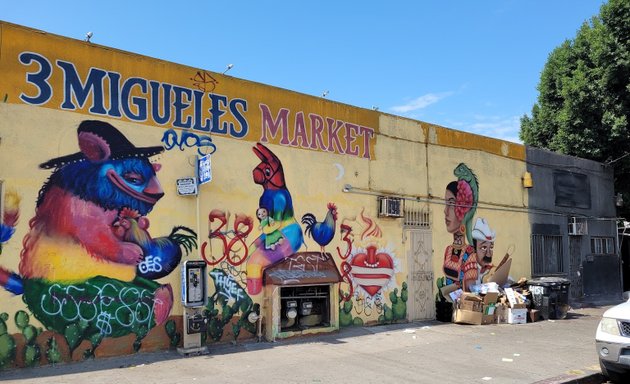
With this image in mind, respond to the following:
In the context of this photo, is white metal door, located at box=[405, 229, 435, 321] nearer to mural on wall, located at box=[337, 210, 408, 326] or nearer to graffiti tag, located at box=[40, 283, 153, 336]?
mural on wall, located at box=[337, 210, 408, 326]

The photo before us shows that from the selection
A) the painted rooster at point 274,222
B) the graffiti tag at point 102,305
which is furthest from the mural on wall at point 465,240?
the graffiti tag at point 102,305

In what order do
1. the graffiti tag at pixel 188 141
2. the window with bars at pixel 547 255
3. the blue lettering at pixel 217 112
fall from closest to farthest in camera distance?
the graffiti tag at pixel 188 141 < the blue lettering at pixel 217 112 < the window with bars at pixel 547 255

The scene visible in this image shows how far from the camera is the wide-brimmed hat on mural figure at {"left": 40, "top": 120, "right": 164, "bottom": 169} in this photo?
25.8 ft

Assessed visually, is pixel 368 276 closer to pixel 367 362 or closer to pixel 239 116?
pixel 367 362

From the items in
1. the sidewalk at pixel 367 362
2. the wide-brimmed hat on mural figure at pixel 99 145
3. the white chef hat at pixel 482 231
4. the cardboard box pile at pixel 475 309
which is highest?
the wide-brimmed hat on mural figure at pixel 99 145

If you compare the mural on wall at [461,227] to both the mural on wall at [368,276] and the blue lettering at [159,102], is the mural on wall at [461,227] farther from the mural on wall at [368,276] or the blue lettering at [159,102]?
the blue lettering at [159,102]

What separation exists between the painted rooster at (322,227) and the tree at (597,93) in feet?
37.5

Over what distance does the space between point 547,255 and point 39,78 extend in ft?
48.3

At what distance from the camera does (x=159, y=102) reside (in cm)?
882

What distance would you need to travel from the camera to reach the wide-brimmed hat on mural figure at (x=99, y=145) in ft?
25.8

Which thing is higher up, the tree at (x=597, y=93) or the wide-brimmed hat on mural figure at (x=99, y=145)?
the tree at (x=597, y=93)

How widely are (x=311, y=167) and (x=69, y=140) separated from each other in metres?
4.66

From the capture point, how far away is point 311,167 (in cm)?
1076

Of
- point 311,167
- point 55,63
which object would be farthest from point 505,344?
point 55,63
